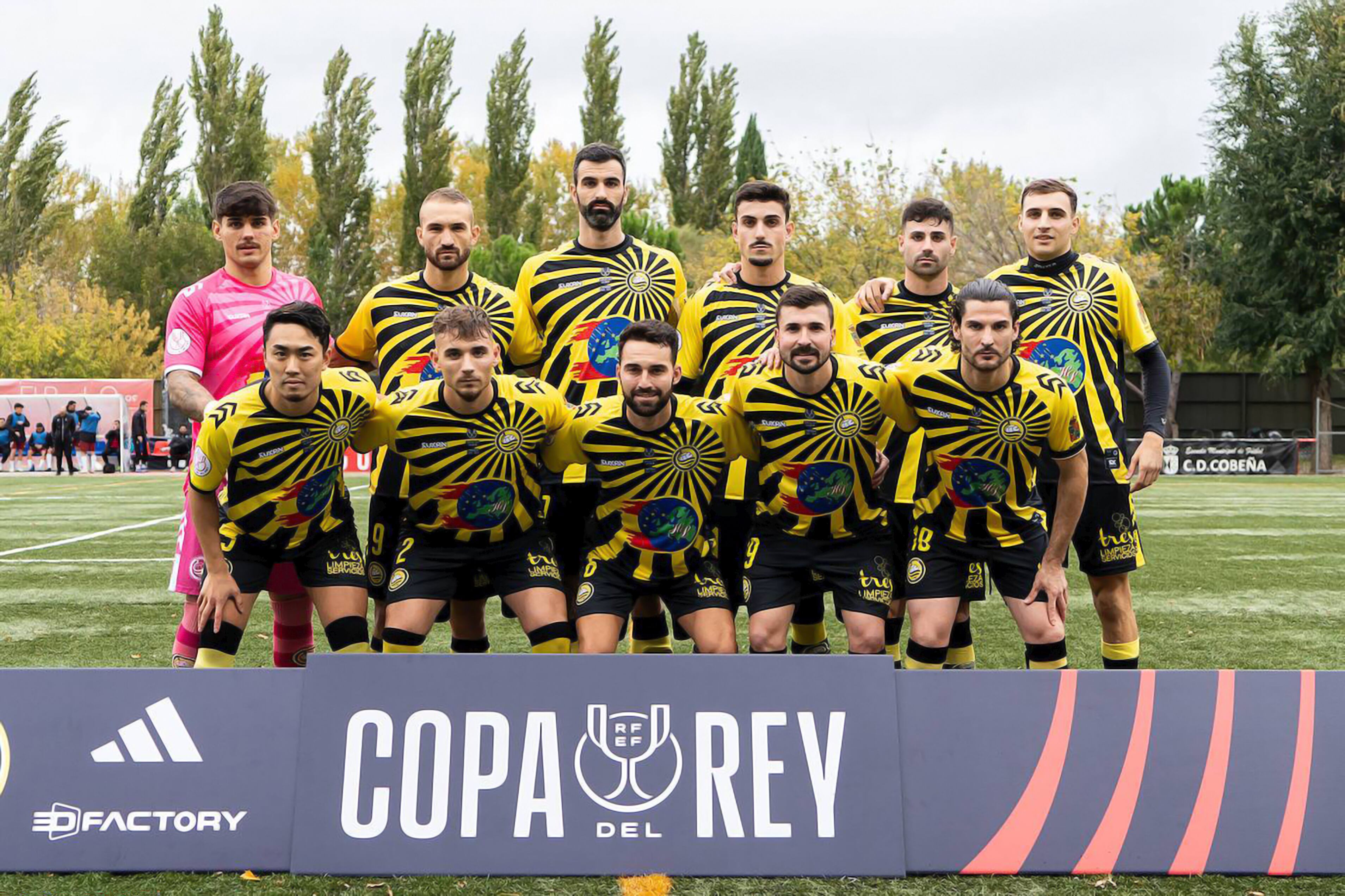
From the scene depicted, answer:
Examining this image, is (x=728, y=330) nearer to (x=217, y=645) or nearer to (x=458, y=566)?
(x=458, y=566)

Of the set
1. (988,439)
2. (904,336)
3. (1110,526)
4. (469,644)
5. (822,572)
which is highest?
(904,336)

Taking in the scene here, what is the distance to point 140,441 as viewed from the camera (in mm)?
26078

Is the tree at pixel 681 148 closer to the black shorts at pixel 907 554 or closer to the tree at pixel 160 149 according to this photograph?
the tree at pixel 160 149

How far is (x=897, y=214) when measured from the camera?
3008 centimetres

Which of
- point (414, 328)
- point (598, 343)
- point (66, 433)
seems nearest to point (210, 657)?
point (414, 328)

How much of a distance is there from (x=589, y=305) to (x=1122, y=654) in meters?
2.60

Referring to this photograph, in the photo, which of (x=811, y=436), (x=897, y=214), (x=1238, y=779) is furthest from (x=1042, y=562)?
(x=897, y=214)

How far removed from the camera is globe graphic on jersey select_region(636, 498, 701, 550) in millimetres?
4016

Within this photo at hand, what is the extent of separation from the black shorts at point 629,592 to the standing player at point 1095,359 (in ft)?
4.81

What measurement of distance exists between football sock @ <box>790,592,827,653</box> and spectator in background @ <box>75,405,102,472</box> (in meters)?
25.0

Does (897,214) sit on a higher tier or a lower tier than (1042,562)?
higher

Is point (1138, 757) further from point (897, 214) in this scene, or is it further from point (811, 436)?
point (897, 214)

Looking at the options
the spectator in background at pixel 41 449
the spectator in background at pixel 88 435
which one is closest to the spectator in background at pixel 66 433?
the spectator in background at pixel 88 435

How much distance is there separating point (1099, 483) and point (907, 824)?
201cm
